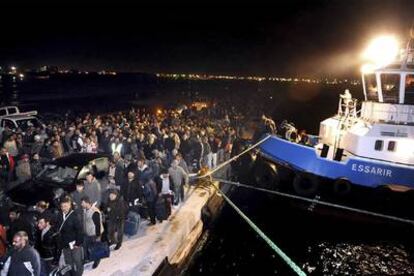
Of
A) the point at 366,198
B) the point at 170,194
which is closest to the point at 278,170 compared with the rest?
the point at 366,198

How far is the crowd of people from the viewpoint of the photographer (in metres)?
6.39

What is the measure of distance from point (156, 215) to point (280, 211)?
608cm

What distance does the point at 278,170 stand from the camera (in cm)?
1321

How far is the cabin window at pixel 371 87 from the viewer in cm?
1273

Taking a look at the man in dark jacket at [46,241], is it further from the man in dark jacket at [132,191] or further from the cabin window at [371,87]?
the cabin window at [371,87]

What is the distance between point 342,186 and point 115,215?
7808 mm

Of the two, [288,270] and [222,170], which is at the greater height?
[222,170]

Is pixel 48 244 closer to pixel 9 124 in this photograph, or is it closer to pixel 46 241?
pixel 46 241

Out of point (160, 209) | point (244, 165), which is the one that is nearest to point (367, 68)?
point (244, 165)

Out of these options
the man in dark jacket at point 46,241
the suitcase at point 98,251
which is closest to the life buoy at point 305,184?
the suitcase at point 98,251

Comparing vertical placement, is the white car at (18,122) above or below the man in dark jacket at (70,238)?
above

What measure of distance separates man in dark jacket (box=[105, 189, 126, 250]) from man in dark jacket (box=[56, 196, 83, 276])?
1010 mm

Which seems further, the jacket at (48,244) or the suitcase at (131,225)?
the suitcase at (131,225)

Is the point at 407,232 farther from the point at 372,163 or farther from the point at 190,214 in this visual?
the point at 190,214
